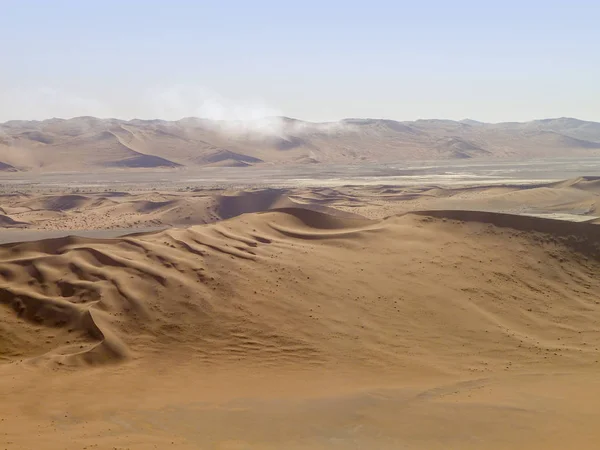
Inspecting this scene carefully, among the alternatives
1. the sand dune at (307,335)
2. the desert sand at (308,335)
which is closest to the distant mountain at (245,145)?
the desert sand at (308,335)

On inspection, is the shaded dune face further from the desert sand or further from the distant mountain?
the distant mountain

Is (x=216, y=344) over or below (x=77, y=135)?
below

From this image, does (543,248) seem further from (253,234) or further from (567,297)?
(253,234)

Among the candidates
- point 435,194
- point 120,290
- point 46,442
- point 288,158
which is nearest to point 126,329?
point 120,290

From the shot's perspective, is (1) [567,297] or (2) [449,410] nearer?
(2) [449,410]

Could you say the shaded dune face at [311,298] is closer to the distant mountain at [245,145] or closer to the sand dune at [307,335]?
the sand dune at [307,335]

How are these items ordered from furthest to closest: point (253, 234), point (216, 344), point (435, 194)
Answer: point (435, 194), point (253, 234), point (216, 344)

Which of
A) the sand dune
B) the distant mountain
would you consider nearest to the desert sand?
the sand dune
